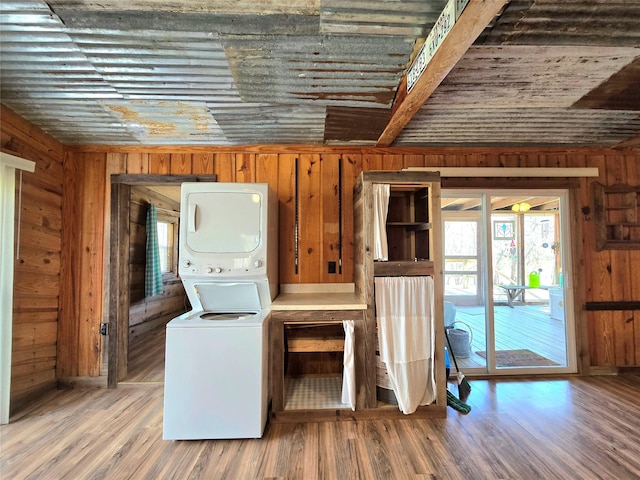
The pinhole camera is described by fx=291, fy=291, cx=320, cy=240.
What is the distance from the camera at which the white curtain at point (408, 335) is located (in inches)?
85.8

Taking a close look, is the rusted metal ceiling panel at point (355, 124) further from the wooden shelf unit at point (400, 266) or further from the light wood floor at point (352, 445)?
the light wood floor at point (352, 445)

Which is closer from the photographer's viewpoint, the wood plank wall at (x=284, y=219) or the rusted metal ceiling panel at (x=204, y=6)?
the rusted metal ceiling panel at (x=204, y=6)

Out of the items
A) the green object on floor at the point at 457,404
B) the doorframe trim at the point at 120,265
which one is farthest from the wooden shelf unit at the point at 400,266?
the doorframe trim at the point at 120,265

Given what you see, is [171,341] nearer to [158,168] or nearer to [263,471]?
[263,471]

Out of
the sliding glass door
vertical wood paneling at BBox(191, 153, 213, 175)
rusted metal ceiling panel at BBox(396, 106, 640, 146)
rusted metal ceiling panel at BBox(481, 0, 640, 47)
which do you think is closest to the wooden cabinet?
the sliding glass door

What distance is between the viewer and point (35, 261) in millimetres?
2500

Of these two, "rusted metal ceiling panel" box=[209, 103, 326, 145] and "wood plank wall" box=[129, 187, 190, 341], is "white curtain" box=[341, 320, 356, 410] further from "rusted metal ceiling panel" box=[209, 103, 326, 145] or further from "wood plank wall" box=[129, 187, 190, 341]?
"wood plank wall" box=[129, 187, 190, 341]

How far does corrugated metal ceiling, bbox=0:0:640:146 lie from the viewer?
1391mm

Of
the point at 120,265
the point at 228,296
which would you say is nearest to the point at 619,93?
the point at 228,296

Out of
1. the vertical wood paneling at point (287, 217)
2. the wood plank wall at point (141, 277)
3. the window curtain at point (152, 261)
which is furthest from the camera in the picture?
the window curtain at point (152, 261)

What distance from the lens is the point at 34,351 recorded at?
2512 millimetres

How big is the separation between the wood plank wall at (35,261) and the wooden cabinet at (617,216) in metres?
5.34

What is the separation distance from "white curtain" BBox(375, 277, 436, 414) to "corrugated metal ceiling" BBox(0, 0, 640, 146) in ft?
4.48

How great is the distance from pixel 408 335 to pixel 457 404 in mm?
772
